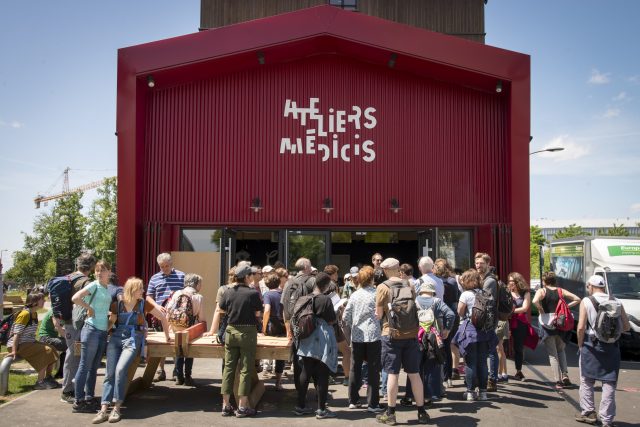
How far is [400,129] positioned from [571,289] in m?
7.10

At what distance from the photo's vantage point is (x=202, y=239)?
12.3 meters

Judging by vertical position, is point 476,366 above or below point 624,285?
below

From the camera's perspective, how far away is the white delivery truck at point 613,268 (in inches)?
458

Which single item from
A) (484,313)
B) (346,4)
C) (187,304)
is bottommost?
(484,313)

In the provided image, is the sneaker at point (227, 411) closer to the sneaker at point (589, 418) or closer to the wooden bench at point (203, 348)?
the wooden bench at point (203, 348)

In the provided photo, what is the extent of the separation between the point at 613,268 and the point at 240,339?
10.2 m

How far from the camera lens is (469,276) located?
7.61 meters

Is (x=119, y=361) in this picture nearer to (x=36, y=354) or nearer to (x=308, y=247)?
(x=36, y=354)

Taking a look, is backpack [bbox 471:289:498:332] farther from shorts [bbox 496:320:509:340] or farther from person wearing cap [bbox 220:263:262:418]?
person wearing cap [bbox 220:263:262:418]

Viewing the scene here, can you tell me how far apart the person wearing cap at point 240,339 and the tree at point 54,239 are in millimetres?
39961

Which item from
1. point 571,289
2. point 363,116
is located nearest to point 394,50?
point 363,116

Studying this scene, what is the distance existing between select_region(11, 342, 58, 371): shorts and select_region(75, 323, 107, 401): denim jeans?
177 cm

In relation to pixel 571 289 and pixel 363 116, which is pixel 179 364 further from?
pixel 571 289

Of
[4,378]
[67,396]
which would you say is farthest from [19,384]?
[67,396]
